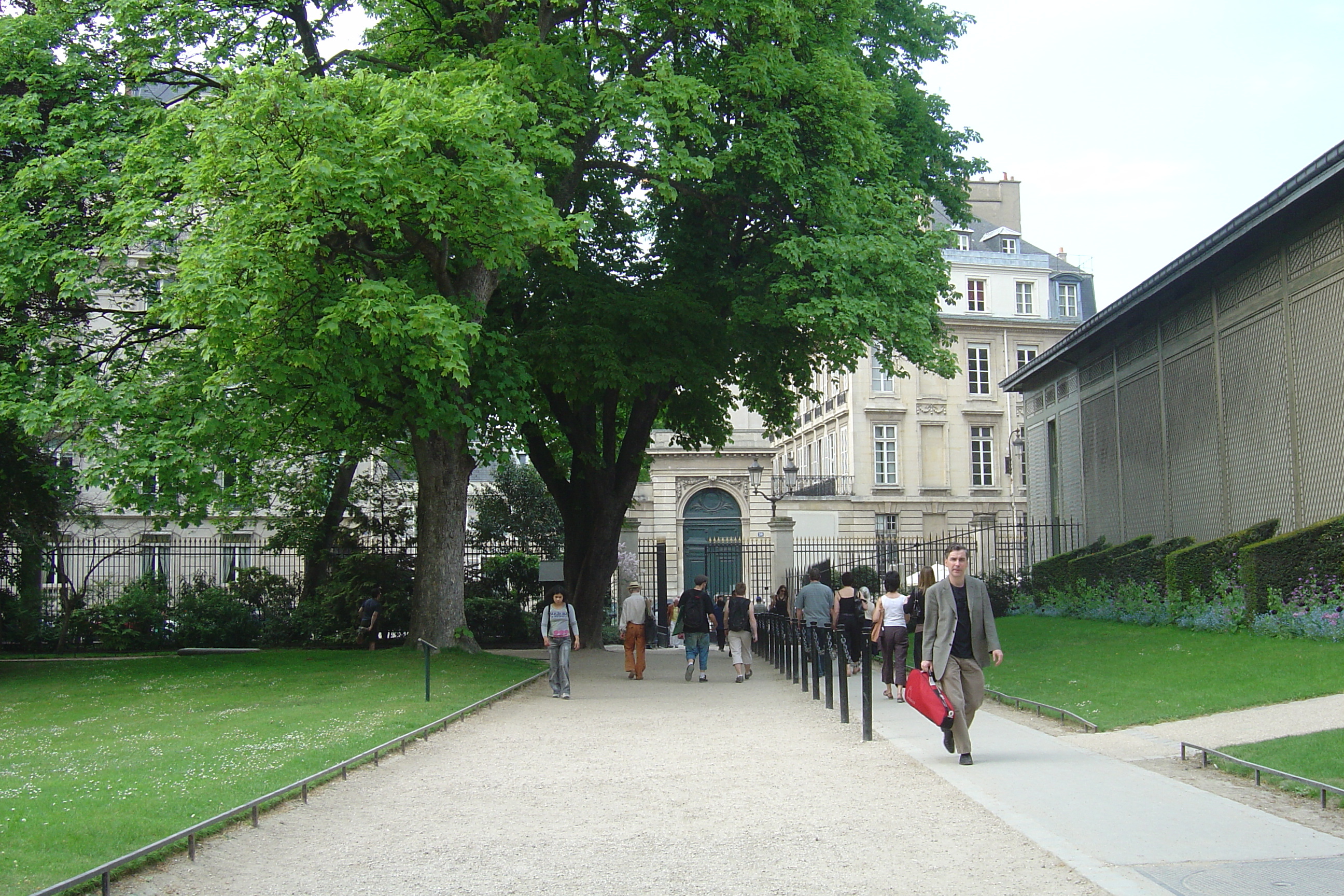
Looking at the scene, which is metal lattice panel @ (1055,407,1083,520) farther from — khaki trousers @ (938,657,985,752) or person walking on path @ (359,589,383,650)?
khaki trousers @ (938,657,985,752)

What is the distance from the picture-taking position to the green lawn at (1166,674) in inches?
482

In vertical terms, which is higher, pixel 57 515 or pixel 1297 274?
pixel 1297 274

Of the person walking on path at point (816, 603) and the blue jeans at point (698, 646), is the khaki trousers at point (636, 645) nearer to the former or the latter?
the blue jeans at point (698, 646)

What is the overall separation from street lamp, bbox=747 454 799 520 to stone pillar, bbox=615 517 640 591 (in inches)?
193

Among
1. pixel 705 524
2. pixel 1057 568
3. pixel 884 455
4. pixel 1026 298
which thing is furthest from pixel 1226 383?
pixel 1026 298

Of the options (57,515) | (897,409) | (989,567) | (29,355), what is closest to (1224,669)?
(29,355)

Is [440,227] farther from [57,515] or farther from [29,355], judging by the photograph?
[57,515]

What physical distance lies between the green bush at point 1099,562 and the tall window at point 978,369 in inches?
1142

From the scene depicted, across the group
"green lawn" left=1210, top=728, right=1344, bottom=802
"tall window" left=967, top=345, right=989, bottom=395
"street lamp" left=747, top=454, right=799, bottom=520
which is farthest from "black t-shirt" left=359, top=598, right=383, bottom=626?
"tall window" left=967, top=345, right=989, bottom=395

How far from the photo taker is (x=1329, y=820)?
7051 mm

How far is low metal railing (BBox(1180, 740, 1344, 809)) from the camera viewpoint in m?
7.41

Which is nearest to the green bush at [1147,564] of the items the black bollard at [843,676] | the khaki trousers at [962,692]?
the black bollard at [843,676]

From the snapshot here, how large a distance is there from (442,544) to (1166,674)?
11.3 m

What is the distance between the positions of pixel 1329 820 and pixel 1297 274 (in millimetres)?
14105
